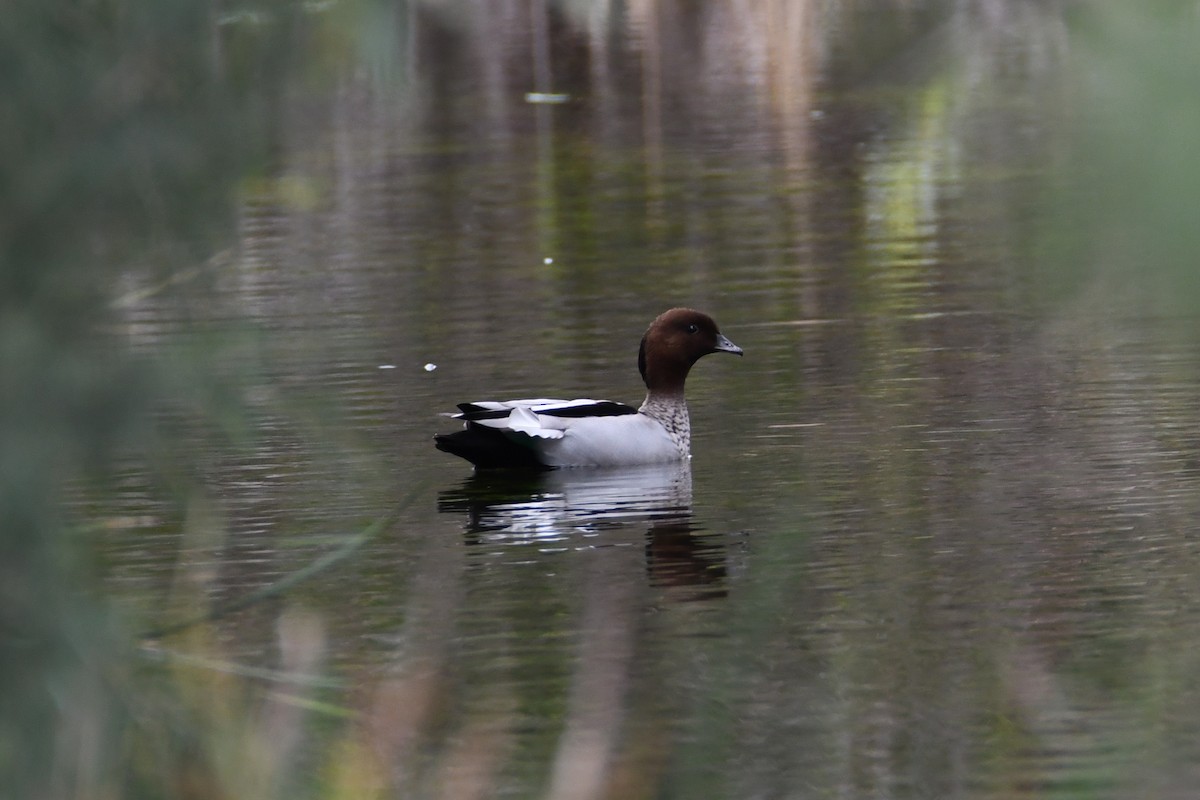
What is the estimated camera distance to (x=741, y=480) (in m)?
8.55

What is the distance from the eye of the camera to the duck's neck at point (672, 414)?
9.33 meters

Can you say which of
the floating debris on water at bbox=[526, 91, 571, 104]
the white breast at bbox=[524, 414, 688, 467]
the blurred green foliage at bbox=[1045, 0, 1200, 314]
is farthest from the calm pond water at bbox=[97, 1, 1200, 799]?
the floating debris on water at bbox=[526, 91, 571, 104]

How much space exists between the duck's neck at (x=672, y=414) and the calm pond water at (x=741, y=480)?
0.24 m

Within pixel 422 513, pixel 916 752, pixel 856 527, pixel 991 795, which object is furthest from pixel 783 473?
pixel 991 795

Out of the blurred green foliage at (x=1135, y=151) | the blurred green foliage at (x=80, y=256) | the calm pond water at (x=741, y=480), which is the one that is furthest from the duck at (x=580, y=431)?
the blurred green foliage at (x=1135, y=151)

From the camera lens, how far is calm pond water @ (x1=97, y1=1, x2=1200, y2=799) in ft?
5.03

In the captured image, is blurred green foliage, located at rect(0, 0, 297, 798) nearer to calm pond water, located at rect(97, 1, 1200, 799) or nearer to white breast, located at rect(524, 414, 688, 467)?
calm pond water, located at rect(97, 1, 1200, 799)

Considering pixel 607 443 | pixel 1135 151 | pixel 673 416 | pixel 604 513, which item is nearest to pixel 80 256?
pixel 1135 151

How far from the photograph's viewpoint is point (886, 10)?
59.5 inches

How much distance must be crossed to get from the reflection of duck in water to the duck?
71 mm

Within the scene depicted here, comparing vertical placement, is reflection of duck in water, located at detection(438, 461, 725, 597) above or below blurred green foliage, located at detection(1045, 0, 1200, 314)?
below

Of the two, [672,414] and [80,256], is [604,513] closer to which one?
[672,414]

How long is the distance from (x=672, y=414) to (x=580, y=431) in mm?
528

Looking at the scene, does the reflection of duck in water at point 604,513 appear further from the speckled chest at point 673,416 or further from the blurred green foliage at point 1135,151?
the blurred green foliage at point 1135,151
